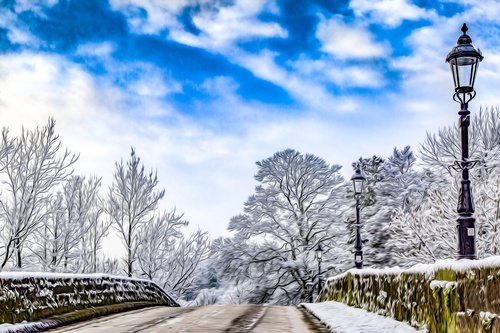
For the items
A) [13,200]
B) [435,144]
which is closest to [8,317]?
[13,200]

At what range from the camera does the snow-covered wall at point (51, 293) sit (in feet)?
38.7

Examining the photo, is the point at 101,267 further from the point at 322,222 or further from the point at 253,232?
the point at 322,222

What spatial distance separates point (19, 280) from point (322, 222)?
33.1m

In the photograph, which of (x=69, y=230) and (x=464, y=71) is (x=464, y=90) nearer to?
(x=464, y=71)

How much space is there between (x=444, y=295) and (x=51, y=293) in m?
9.17

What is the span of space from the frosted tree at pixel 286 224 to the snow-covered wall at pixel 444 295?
94.6 feet

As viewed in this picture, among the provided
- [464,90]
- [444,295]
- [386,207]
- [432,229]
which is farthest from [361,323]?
[386,207]

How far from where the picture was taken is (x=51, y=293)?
46.0 ft

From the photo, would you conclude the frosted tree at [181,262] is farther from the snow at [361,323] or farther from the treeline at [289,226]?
the snow at [361,323]

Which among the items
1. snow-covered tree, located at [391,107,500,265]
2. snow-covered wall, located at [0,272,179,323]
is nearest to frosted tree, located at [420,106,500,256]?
snow-covered tree, located at [391,107,500,265]

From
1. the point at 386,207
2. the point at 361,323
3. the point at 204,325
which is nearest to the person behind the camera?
the point at 361,323

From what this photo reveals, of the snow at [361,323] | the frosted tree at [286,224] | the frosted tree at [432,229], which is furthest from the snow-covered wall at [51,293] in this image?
the frosted tree at [286,224]

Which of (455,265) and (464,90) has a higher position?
(464,90)

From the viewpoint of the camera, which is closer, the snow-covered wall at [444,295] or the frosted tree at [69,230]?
the snow-covered wall at [444,295]
